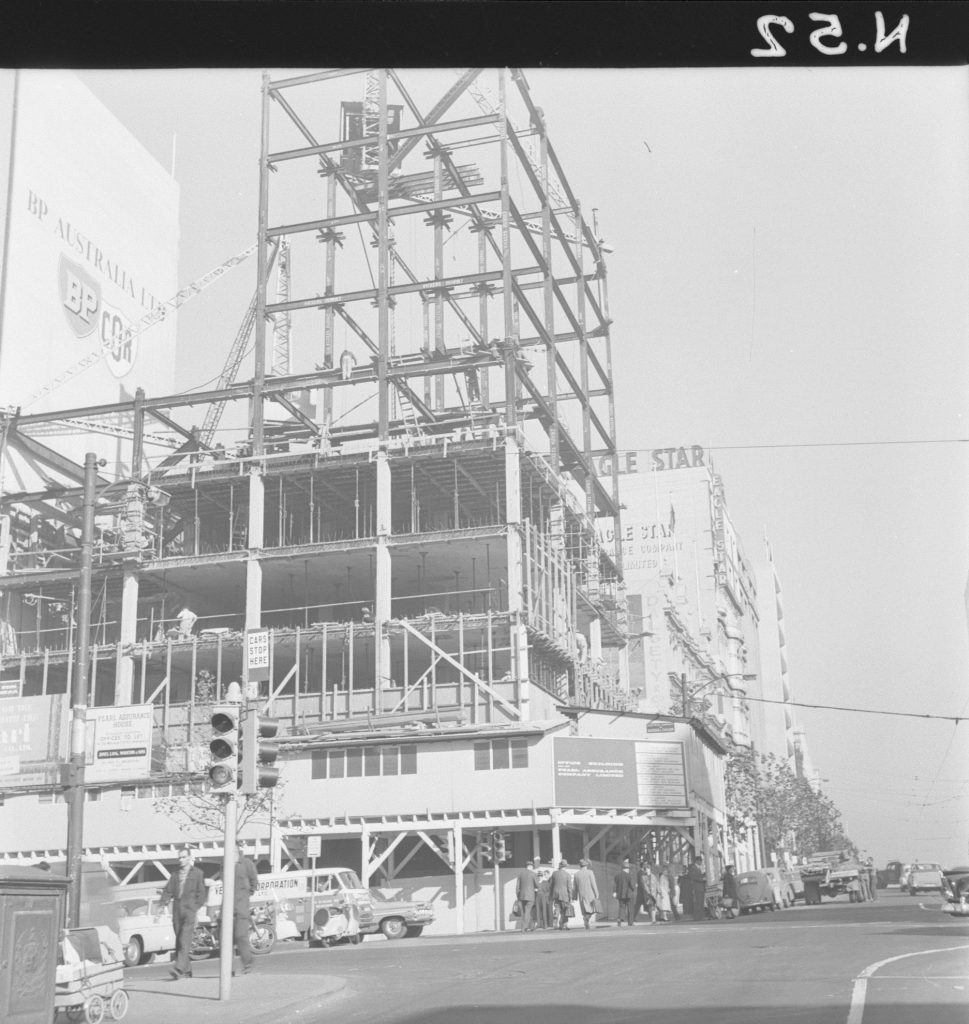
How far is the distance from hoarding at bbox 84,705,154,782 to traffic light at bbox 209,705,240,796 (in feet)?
75.1

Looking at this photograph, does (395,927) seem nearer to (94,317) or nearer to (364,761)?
(364,761)

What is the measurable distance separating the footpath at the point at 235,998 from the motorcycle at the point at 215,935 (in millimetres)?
7534

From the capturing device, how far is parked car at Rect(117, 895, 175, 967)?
1032 inches

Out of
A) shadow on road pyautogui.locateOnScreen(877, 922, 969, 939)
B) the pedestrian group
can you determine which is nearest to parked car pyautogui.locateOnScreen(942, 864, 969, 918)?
shadow on road pyautogui.locateOnScreen(877, 922, 969, 939)

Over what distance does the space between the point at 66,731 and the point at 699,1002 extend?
35.5 m

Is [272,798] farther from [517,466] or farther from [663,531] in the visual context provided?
[663,531]

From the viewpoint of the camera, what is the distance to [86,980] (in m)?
12.8

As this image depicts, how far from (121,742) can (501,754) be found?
12789 mm

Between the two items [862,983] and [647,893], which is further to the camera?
[647,893]

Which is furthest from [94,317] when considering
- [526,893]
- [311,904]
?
[311,904]

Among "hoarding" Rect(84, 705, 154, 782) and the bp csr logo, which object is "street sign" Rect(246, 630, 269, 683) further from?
the bp csr logo

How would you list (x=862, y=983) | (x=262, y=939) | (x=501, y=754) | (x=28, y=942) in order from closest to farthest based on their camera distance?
(x=28, y=942) < (x=862, y=983) < (x=262, y=939) < (x=501, y=754)

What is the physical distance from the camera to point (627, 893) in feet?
108

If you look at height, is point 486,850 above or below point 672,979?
above
